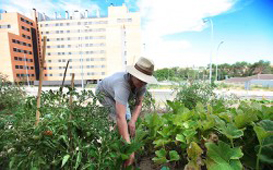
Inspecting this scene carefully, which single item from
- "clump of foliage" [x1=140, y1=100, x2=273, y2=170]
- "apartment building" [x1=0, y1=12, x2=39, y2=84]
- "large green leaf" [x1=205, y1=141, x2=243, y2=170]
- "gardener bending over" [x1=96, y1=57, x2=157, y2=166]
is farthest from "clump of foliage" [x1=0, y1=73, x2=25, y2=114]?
"apartment building" [x1=0, y1=12, x2=39, y2=84]

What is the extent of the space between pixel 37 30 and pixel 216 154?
49750 mm

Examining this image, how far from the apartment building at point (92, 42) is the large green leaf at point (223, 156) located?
33115 mm

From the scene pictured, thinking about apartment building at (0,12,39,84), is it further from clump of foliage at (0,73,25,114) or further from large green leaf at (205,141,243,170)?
large green leaf at (205,141,243,170)

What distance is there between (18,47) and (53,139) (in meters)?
41.7

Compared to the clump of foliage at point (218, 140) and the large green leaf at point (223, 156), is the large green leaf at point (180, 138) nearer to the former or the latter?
the clump of foliage at point (218, 140)

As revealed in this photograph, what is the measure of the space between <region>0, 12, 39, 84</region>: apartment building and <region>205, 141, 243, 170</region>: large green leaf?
110 feet

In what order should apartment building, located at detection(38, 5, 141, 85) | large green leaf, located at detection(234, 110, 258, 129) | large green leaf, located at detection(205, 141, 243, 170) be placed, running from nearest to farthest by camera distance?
large green leaf, located at detection(205, 141, 243, 170)
large green leaf, located at detection(234, 110, 258, 129)
apartment building, located at detection(38, 5, 141, 85)

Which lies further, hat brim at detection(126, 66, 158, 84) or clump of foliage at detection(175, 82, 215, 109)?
clump of foliage at detection(175, 82, 215, 109)

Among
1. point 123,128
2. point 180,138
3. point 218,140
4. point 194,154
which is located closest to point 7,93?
point 123,128

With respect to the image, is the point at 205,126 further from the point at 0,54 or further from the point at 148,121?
the point at 0,54

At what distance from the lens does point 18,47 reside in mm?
31703

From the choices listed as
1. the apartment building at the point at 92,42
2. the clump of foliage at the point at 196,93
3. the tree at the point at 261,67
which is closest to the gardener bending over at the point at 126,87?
the clump of foliage at the point at 196,93

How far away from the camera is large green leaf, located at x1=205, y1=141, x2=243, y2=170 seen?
977 mm

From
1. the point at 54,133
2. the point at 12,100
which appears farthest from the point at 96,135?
the point at 12,100
